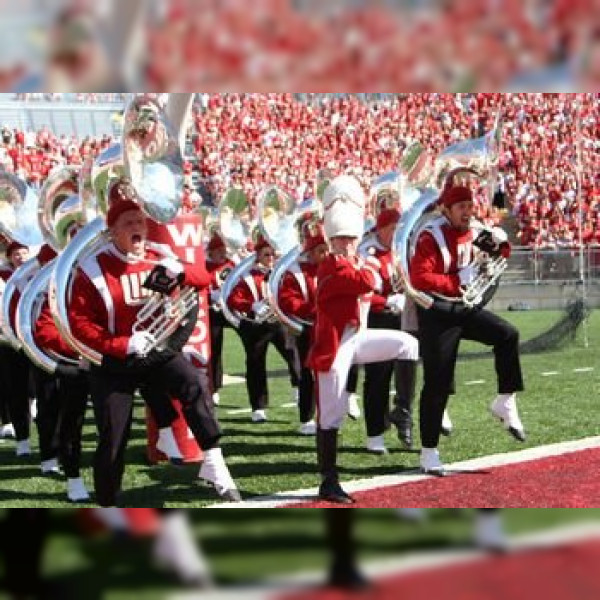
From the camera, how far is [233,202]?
7879 mm

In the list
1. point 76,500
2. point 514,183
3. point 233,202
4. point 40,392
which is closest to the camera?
point 76,500

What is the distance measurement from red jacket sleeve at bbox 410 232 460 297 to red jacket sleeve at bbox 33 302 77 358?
141 centimetres

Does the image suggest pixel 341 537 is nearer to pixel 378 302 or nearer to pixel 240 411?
pixel 378 302

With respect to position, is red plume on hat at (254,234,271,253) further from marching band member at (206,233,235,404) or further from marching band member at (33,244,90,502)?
marching band member at (33,244,90,502)

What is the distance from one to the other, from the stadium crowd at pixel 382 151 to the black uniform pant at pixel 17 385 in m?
10.4

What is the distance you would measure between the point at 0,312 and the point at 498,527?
4.45m

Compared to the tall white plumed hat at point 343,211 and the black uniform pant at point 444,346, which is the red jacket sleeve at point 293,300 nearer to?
the black uniform pant at point 444,346

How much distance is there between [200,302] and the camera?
4562mm

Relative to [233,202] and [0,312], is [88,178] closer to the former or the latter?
[0,312]

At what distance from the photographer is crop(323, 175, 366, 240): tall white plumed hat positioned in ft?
12.9

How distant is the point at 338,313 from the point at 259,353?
→ 2716 millimetres

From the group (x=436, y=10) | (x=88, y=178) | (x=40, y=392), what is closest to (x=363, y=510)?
(x=436, y=10)

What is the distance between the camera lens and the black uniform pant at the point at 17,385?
5457mm

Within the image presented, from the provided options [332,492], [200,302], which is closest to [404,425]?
[200,302]
